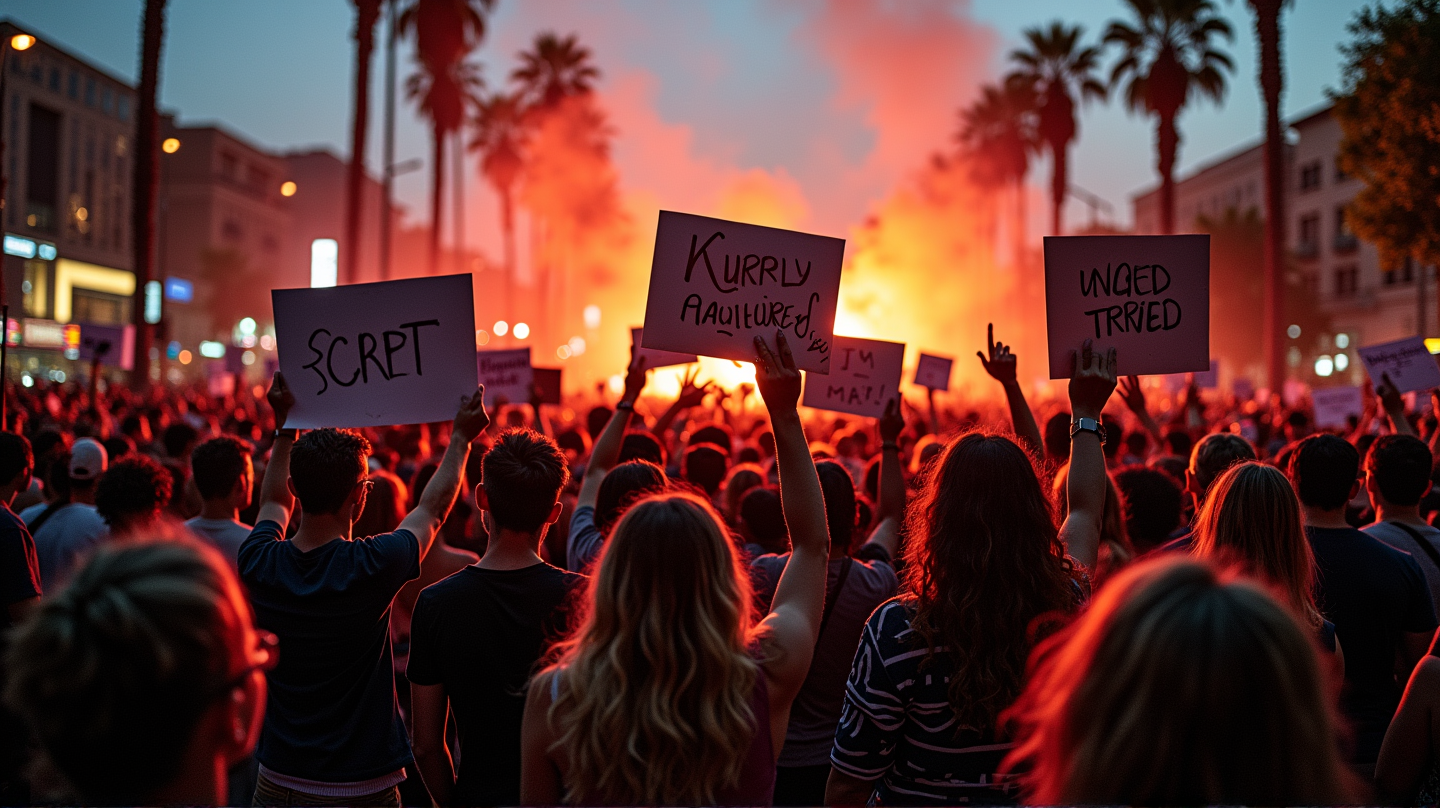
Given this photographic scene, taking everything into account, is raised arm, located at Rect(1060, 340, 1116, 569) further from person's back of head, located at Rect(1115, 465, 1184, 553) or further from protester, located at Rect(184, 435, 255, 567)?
protester, located at Rect(184, 435, 255, 567)

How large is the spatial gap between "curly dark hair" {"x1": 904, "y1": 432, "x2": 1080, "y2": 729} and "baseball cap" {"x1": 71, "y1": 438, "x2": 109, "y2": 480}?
441 cm

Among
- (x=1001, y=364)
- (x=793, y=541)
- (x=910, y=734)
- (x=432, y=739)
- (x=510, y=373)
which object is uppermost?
(x=510, y=373)

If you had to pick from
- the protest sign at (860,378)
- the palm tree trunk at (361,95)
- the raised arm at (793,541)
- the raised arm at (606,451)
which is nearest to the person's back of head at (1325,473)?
the raised arm at (793,541)

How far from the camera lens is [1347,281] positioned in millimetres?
61625

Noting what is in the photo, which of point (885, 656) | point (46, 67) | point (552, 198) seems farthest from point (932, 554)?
point (46, 67)

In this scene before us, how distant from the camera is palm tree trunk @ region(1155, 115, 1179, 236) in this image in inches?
1121

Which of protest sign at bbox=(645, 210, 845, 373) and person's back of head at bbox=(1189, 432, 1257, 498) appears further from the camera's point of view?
person's back of head at bbox=(1189, 432, 1257, 498)

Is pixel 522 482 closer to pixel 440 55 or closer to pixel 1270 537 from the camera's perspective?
pixel 1270 537

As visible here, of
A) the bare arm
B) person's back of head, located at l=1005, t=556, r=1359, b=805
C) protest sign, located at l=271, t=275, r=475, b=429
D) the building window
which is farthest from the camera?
the building window

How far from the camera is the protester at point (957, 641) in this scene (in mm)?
2756

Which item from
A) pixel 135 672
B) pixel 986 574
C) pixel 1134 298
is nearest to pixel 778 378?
pixel 986 574

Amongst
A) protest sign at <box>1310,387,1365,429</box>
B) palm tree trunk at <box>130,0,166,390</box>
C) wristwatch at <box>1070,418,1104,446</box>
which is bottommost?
wristwatch at <box>1070,418,1104,446</box>

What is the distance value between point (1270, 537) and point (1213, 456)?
5.87 ft

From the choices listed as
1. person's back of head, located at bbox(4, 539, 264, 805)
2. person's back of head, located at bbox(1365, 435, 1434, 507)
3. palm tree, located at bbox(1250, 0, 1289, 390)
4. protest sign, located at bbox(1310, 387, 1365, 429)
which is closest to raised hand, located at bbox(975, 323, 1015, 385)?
person's back of head, located at bbox(1365, 435, 1434, 507)
